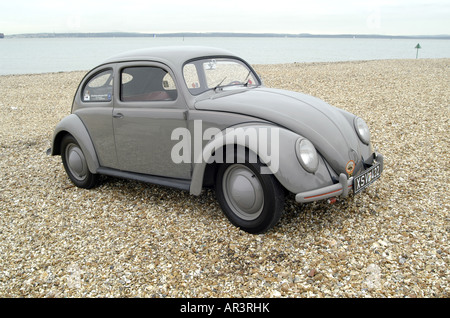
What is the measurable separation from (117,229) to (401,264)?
9.27ft

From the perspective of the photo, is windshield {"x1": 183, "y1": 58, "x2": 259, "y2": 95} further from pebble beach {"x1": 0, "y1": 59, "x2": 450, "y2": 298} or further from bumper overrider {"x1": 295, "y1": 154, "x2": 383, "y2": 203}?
bumper overrider {"x1": 295, "y1": 154, "x2": 383, "y2": 203}

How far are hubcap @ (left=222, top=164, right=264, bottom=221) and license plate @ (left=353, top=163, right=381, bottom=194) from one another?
0.90 metres

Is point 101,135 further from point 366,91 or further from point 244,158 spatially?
point 366,91

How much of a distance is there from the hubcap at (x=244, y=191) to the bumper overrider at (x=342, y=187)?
1.48 feet

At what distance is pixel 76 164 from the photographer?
16.9 ft

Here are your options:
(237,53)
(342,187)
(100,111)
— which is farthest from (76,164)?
(237,53)

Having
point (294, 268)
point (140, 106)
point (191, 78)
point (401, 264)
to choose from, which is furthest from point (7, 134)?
point (401, 264)

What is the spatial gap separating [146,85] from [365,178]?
2679mm

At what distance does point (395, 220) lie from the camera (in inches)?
150

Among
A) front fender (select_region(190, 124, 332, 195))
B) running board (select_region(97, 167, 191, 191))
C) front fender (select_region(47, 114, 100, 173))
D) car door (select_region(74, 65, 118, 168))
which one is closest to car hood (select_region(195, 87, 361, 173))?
front fender (select_region(190, 124, 332, 195))

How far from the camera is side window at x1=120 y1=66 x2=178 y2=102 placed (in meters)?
4.18

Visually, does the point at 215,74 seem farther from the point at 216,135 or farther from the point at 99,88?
the point at 99,88

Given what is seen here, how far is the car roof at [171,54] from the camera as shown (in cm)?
416

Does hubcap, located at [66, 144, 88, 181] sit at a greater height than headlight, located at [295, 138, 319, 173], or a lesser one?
lesser
